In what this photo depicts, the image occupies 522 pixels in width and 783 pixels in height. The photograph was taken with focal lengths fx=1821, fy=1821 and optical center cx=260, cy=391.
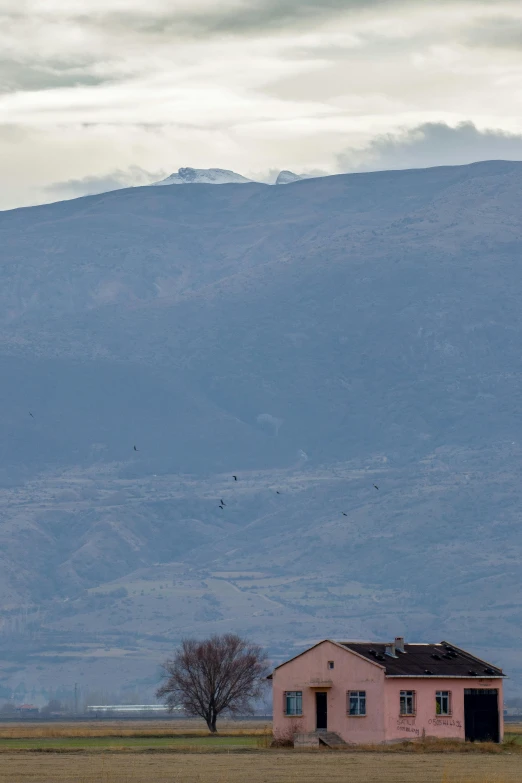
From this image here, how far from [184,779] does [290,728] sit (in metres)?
29.2

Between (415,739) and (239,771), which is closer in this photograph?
(239,771)

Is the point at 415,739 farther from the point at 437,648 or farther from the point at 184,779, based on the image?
the point at 184,779

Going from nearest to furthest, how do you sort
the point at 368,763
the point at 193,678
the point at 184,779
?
the point at 184,779, the point at 368,763, the point at 193,678

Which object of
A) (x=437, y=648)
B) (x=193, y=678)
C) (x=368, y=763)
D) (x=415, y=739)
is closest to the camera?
(x=368, y=763)

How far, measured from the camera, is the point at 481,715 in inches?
3627

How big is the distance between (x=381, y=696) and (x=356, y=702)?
2.06 m

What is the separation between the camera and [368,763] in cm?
7244

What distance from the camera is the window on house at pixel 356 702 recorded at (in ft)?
293

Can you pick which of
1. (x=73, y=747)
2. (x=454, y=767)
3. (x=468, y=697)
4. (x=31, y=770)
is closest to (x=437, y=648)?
(x=468, y=697)

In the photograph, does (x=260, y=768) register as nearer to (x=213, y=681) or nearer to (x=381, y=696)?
(x=381, y=696)

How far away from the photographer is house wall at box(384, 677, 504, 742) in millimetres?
88375

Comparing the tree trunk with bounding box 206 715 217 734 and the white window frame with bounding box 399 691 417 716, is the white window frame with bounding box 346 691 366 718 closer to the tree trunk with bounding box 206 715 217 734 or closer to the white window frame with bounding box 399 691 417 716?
the white window frame with bounding box 399 691 417 716

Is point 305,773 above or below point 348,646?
below

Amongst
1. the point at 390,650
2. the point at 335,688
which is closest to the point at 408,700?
the point at 335,688
